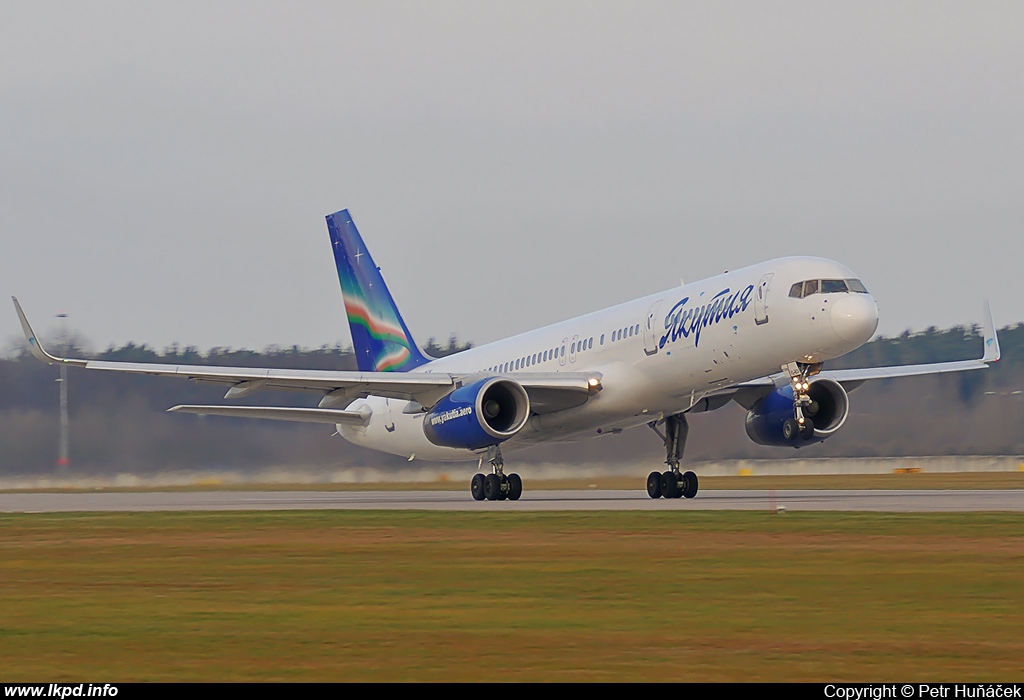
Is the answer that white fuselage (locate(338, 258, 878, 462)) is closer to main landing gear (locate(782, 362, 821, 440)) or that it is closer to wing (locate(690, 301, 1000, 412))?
main landing gear (locate(782, 362, 821, 440))

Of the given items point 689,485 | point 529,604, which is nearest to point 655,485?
point 689,485

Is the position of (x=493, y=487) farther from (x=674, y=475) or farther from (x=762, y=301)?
(x=762, y=301)

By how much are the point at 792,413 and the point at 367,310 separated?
47.6 feet

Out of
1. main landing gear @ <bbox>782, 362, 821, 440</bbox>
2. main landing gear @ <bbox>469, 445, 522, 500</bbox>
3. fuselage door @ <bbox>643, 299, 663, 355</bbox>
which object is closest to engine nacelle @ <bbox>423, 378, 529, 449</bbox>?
main landing gear @ <bbox>469, 445, 522, 500</bbox>

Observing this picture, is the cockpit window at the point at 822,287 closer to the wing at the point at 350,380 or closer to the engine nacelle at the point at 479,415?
the wing at the point at 350,380

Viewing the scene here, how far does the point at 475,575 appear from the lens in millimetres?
16047

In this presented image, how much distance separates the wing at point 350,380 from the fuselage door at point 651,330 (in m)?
1.71

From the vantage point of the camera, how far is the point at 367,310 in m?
43.5

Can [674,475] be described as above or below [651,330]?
below

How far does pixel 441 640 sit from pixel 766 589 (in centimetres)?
442
